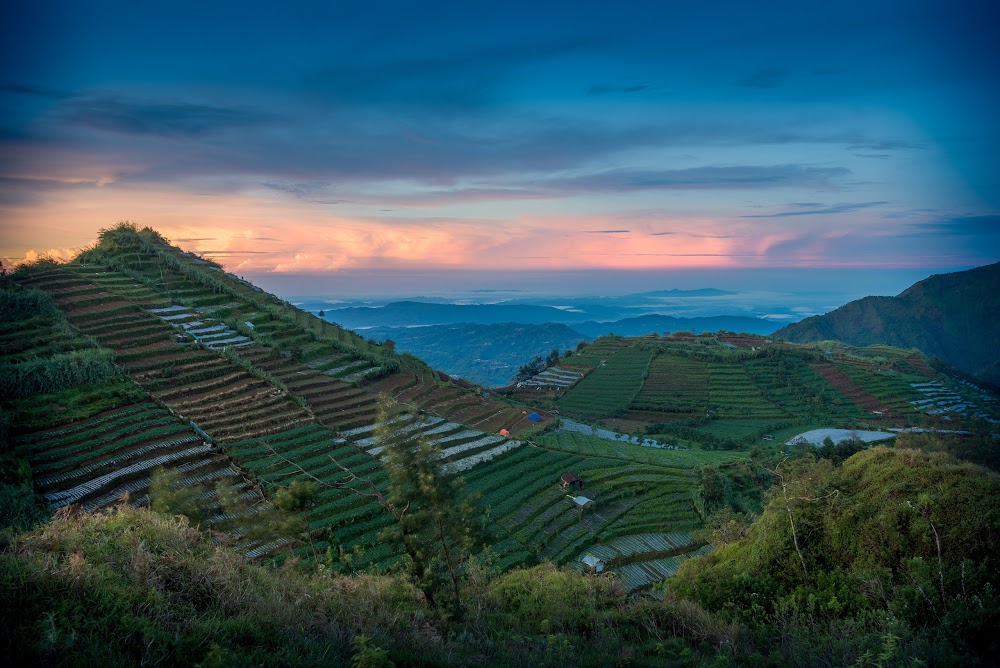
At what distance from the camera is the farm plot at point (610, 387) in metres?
59.6

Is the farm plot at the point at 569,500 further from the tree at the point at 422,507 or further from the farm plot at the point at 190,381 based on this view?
the tree at the point at 422,507

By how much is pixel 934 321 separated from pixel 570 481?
16228 cm

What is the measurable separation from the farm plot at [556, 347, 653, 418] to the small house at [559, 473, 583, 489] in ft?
103

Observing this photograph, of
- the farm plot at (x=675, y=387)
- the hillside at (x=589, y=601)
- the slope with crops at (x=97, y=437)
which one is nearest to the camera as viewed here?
the hillside at (x=589, y=601)

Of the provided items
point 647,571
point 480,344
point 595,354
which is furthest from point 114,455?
point 480,344

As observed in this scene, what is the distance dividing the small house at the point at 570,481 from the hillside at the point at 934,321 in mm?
137231

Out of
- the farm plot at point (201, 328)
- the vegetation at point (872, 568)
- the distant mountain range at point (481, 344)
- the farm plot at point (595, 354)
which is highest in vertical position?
the farm plot at point (201, 328)

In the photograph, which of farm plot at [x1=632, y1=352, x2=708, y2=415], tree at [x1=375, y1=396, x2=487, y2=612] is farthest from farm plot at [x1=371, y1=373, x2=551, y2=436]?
farm plot at [x1=632, y1=352, x2=708, y2=415]

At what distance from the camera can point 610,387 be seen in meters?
66.2

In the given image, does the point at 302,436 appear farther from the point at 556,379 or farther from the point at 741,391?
the point at 741,391

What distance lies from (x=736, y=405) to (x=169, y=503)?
60.3 m

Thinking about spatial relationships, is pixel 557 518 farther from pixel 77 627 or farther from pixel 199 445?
pixel 77 627

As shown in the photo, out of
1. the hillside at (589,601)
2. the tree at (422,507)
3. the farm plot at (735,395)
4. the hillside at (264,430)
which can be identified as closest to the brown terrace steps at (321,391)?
the hillside at (264,430)

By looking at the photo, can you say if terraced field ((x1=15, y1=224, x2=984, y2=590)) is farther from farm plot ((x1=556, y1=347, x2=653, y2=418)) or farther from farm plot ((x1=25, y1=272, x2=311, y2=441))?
farm plot ((x1=556, y1=347, x2=653, y2=418))
